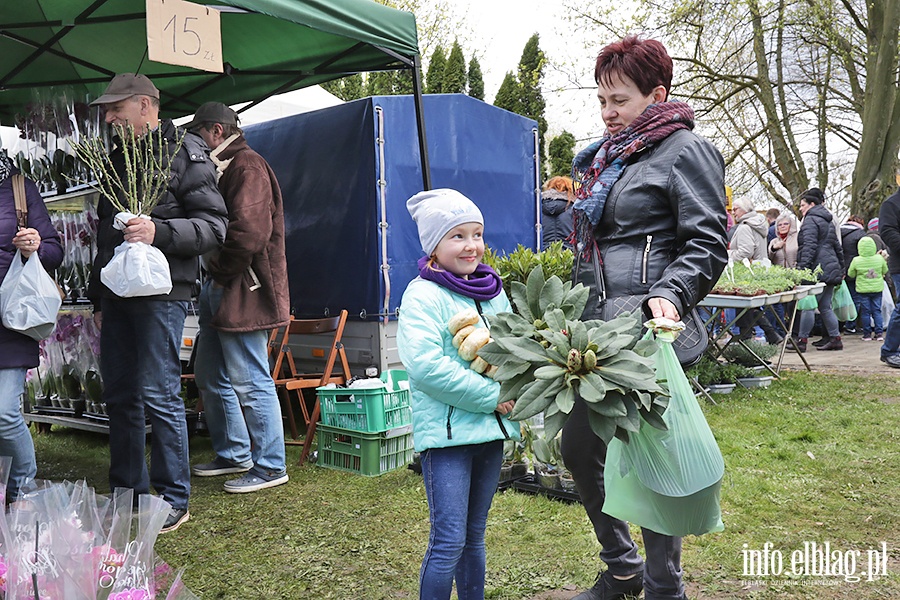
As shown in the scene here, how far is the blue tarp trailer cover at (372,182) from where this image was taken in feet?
18.5

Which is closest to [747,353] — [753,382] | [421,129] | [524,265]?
[753,382]

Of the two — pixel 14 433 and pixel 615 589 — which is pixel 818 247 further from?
pixel 14 433

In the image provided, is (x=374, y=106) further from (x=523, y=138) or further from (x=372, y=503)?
(x=372, y=503)

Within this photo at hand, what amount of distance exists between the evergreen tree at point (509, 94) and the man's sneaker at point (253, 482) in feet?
52.6

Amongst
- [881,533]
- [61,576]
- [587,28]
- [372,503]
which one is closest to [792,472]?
[881,533]

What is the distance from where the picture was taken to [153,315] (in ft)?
11.7

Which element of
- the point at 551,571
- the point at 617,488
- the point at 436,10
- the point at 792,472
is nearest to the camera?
the point at 617,488

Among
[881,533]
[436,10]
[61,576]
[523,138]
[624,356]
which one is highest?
[436,10]

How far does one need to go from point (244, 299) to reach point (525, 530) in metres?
2.06

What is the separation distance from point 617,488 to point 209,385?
3.14 m

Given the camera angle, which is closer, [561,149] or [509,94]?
[561,149]

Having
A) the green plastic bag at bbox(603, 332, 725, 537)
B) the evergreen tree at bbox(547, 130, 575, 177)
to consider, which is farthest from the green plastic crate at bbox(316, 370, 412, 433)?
the evergreen tree at bbox(547, 130, 575, 177)

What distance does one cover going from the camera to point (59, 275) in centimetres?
498

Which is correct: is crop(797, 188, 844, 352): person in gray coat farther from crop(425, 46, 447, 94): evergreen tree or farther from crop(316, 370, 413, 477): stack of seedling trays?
crop(425, 46, 447, 94): evergreen tree
